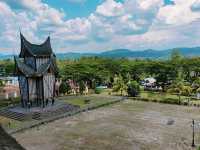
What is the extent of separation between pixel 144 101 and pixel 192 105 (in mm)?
7849

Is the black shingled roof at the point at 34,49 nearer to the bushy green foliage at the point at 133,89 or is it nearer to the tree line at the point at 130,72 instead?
the tree line at the point at 130,72

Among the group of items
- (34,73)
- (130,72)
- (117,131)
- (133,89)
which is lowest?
(117,131)

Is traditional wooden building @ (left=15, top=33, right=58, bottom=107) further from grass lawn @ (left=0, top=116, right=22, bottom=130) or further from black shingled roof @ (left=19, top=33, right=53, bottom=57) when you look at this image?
grass lawn @ (left=0, top=116, right=22, bottom=130)

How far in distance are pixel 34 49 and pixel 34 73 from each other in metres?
3.69

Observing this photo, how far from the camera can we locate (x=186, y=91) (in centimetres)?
4344

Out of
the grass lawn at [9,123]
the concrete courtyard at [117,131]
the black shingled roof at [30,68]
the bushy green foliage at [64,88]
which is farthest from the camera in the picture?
the bushy green foliage at [64,88]

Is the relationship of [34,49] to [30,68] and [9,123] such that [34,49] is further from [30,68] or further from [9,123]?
[9,123]

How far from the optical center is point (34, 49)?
116ft

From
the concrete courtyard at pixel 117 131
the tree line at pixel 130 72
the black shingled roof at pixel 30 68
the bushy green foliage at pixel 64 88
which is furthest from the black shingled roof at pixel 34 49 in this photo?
the tree line at pixel 130 72

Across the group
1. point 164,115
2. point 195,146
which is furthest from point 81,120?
point 195,146

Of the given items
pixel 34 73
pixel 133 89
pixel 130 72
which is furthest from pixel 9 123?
pixel 130 72

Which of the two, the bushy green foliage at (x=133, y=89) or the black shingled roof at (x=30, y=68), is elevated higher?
the black shingled roof at (x=30, y=68)

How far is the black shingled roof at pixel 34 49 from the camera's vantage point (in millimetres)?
34550

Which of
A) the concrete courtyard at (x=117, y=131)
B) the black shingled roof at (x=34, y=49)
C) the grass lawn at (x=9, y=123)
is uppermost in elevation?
the black shingled roof at (x=34, y=49)
